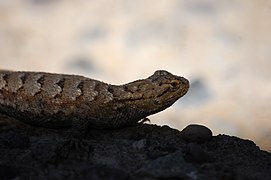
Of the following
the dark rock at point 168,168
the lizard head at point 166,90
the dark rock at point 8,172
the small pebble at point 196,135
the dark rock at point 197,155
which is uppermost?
the lizard head at point 166,90

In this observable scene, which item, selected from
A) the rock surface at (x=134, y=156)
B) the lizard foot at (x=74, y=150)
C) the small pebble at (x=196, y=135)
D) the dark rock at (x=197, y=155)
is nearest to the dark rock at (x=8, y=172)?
the rock surface at (x=134, y=156)

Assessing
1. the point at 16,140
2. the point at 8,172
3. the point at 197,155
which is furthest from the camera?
the point at 16,140

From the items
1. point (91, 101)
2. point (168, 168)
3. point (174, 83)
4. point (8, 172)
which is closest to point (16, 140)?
point (8, 172)

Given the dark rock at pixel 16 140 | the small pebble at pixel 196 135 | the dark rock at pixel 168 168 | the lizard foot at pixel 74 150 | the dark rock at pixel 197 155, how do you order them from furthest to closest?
the small pebble at pixel 196 135 → the dark rock at pixel 16 140 → the lizard foot at pixel 74 150 → the dark rock at pixel 197 155 → the dark rock at pixel 168 168

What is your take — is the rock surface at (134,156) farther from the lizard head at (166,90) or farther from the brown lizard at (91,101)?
the lizard head at (166,90)

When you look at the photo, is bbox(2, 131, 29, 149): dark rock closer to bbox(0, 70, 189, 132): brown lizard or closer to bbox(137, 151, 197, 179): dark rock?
bbox(0, 70, 189, 132): brown lizard

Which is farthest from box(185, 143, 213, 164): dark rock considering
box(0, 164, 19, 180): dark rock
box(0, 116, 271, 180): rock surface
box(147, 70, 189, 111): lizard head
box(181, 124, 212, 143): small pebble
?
box(0, 164, 19, 180): dark rock

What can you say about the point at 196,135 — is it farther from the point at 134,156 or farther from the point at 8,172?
the point at 8,172
